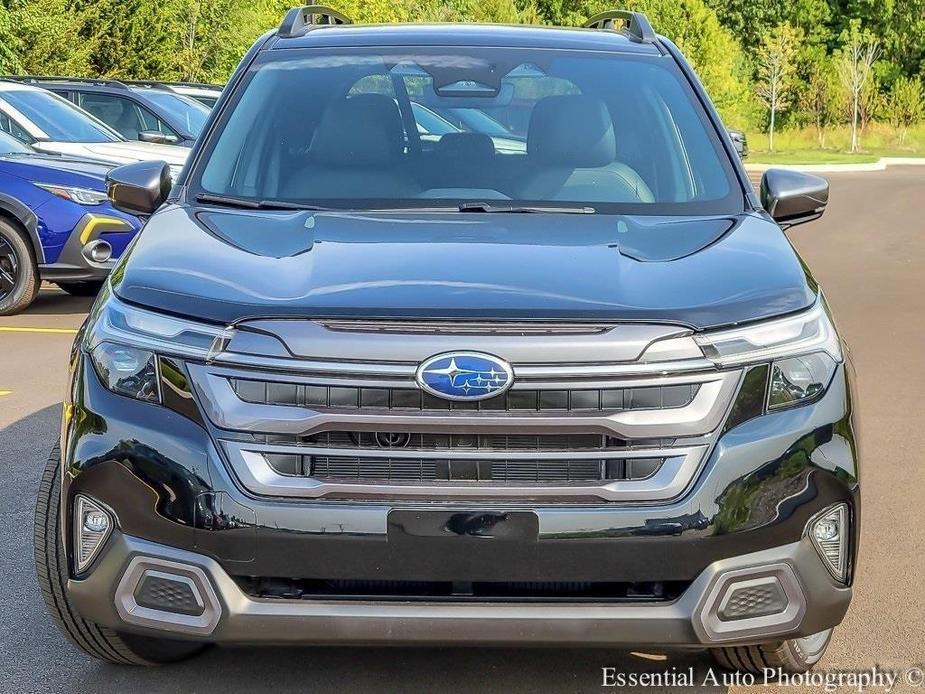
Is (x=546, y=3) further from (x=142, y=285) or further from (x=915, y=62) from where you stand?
(x=142, y=285)

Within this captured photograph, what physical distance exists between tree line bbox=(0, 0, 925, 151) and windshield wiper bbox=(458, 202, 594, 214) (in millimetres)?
25974

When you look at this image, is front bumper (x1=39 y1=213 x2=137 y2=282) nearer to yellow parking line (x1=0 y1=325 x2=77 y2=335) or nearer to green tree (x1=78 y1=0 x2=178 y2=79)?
yellow parking line (x1=0 y1=325 x2=77 y2=335)

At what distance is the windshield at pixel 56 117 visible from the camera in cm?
1230

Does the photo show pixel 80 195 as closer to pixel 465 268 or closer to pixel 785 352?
pixel 465 268

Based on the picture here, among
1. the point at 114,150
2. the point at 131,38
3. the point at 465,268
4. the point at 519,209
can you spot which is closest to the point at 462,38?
the point at 519,209

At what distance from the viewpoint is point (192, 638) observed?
126 inches

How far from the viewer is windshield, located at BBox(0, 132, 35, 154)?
1126 centimetres

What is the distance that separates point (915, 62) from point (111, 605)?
265 ft

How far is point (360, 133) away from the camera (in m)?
4.66

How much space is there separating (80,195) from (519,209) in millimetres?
7182

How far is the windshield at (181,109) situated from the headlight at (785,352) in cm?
1290

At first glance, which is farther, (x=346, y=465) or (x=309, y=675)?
(x=309, y=675)

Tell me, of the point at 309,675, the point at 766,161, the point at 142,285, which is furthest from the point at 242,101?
the point at 766,161

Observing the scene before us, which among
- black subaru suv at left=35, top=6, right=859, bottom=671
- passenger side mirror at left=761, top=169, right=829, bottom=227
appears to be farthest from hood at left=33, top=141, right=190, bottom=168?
black subaru suv at left=35, top=6, right=859, bottom=671
